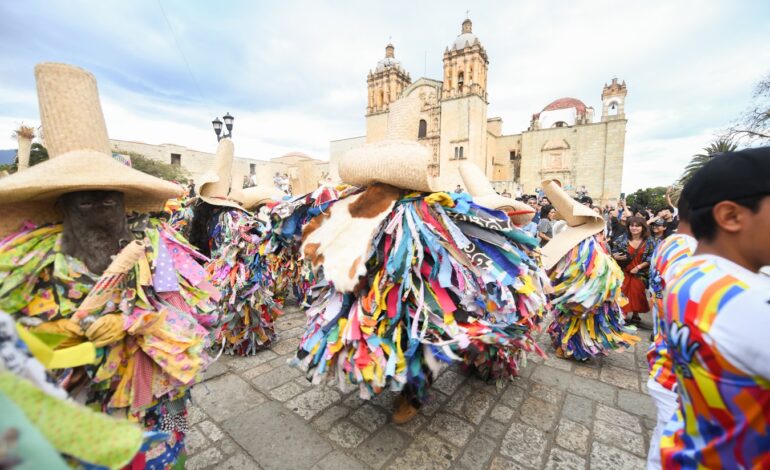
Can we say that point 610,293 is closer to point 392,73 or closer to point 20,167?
point 20,167

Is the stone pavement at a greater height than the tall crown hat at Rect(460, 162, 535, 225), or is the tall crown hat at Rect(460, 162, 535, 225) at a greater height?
the tall crown hat at Rect(460, 162, 535, 225)

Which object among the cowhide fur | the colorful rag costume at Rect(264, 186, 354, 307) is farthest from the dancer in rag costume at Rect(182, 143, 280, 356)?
the cowhide fur

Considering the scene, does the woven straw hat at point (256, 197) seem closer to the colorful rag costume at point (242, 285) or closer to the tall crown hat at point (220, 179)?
the tall crown hat at point (220, 179)

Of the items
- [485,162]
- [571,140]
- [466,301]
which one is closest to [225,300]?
[466,301]

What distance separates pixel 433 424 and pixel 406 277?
128cm

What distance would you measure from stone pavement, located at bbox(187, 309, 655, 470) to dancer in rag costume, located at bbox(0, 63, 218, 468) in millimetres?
675

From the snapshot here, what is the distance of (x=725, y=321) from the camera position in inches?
33.1

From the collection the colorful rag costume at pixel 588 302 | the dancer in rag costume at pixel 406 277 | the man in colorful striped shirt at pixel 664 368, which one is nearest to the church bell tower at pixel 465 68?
the colorful rag costume at pixel 588 302

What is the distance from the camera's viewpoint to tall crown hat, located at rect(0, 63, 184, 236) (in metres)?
1.34

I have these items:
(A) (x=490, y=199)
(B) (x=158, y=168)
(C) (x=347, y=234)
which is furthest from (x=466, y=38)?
(C) (x=347, y=234)

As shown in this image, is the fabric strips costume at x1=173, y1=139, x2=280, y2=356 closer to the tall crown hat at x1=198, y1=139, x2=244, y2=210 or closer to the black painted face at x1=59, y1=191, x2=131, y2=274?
the tall crown hat at x1=198, y1=139, x2=244, y2=210

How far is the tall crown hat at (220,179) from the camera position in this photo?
3.71 m

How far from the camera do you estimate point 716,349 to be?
87 centimetres

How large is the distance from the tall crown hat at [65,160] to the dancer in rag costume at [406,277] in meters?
1.11
